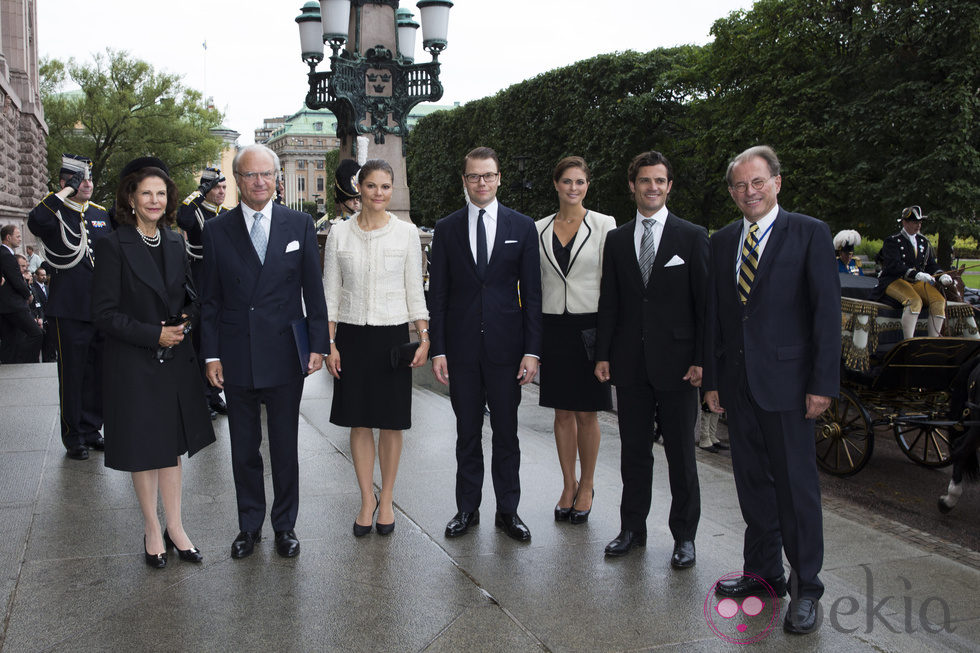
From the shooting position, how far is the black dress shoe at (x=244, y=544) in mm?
4500

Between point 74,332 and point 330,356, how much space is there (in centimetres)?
297

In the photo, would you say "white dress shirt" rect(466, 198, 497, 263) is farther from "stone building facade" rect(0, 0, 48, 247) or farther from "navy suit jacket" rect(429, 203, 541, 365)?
"stone building facade" rect(0, 0, 48, 247)

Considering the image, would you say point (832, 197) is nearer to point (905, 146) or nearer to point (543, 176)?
point (905, 146)

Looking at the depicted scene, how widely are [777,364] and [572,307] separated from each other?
1387 mm

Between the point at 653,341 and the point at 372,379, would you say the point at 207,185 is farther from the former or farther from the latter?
the point at 653,341

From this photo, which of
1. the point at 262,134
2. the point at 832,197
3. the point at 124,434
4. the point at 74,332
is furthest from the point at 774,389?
the point at 262,134

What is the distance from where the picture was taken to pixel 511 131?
140 ft

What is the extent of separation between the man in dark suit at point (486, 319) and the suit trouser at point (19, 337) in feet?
29.7

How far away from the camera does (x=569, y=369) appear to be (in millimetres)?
4910

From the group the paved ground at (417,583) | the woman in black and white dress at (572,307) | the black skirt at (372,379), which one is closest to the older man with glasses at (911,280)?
the paved ground at (417,583)

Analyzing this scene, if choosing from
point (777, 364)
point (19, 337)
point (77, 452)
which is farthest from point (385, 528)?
point (19, 337)

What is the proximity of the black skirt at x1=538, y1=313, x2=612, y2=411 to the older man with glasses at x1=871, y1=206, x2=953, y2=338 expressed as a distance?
15.3 ft

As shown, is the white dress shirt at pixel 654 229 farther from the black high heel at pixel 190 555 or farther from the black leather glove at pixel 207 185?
the black leather glove at pixel 207 185

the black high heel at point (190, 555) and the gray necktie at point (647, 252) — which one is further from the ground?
the gray necktie at point (647, 252)
